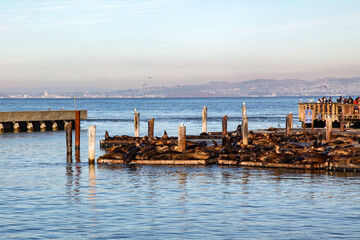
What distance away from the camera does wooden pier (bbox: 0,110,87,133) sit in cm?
7000

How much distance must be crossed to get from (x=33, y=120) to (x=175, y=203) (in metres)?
52.1

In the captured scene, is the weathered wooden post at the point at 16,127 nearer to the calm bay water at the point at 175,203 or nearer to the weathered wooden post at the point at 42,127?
the weathered wooden post at the point at 42,127

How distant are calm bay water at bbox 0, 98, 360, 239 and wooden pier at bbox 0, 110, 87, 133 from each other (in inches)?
1416

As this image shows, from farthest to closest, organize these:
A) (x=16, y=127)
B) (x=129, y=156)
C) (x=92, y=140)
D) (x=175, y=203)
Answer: (x=16, y=127) → (x=129, y=156) → (x=92, y=140) → (x=175, y=203)

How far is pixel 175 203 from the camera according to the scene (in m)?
22.4

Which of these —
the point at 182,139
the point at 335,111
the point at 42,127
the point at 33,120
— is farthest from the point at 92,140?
the point at 42,127

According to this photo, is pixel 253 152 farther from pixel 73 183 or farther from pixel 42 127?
pixel 42 127

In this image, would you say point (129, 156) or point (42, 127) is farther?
point (42, 127)

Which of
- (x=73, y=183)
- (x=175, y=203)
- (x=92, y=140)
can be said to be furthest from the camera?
(x=92, y=140)

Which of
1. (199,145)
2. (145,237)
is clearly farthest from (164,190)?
(199,145)

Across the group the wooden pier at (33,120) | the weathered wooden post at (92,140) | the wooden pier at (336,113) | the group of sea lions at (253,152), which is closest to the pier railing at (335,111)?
the wooden pier at (336,113)

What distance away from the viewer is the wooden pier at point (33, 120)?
70.0m

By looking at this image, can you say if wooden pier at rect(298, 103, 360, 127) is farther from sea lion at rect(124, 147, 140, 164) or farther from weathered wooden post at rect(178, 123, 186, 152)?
sea lion at rect(124, 147, 140, 164)

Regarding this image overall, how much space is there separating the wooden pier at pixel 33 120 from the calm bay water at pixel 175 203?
36.0 m
